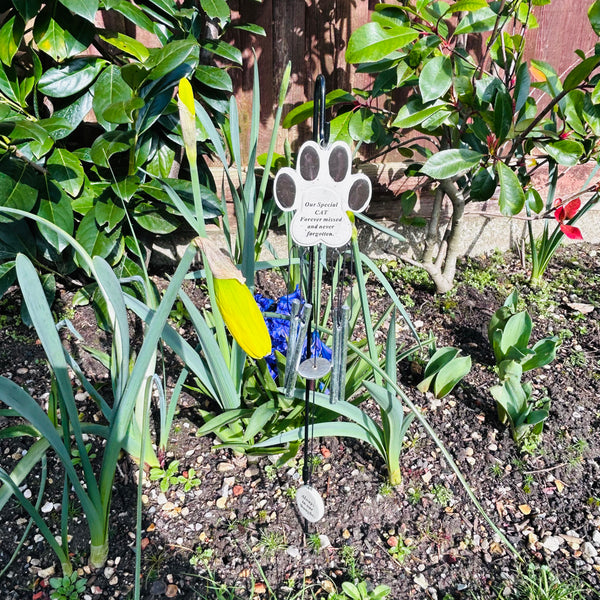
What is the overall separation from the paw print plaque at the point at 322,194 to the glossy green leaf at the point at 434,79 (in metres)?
0.53

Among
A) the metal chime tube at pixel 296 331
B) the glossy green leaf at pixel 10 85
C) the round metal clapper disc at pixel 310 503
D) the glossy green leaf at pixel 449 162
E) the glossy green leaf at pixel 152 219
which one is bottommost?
the round metal clapper disc at pixel 310 503

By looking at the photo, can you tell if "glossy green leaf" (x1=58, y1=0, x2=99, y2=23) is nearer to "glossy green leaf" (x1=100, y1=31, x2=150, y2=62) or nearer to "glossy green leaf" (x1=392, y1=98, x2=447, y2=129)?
"glossy green leaf" (x1=100, y1=31, x2=150, y2=62)

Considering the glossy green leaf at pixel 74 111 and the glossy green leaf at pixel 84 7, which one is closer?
the glossy green leaf at pixel 84 7

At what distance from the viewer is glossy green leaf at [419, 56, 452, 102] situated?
1377 millimetres

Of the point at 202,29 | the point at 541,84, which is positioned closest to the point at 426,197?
the point at 541,84

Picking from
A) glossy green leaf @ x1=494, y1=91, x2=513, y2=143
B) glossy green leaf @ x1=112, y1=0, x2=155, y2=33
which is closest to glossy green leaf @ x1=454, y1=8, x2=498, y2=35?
glossy green leaf @ x1=494, y1=91, x2=513, y2=143

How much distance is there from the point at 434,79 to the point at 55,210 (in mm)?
1129

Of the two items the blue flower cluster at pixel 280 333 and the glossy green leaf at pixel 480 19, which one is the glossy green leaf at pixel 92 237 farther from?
the glossy green leaf at pixel 480 19

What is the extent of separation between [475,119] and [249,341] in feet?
3.60

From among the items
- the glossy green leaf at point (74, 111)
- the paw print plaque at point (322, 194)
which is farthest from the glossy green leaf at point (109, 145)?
the paw print plaque at point (322, 194)

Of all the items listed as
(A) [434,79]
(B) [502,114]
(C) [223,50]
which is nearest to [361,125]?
(A) [434,79]

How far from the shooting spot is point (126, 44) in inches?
58.2

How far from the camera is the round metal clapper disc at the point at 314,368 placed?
3.37ft

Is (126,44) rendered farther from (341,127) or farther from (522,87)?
(522,87)
